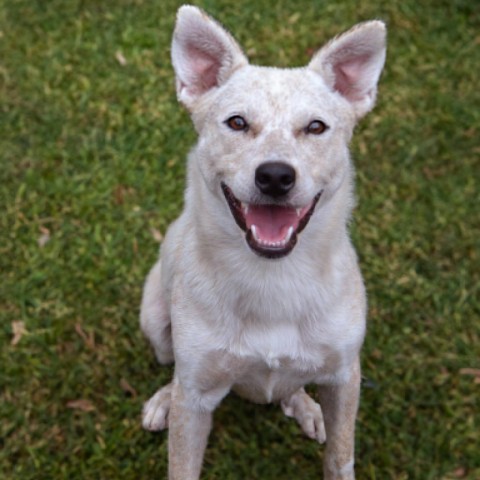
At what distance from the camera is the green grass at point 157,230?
4.79 m

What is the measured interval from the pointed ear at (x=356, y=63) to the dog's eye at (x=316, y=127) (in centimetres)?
35

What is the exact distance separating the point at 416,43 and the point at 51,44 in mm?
3051

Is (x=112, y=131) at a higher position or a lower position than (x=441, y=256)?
higher

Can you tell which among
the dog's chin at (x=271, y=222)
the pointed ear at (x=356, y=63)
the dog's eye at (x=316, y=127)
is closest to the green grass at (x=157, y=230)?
the dog's chin at (x=271, y=222)

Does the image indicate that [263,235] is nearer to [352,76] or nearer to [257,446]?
[352,76]

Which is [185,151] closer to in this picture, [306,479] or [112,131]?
[112,131]

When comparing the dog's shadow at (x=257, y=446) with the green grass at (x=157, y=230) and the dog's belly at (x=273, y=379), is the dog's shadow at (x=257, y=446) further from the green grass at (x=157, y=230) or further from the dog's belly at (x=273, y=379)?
the dog's belly at (x=273, y=379)

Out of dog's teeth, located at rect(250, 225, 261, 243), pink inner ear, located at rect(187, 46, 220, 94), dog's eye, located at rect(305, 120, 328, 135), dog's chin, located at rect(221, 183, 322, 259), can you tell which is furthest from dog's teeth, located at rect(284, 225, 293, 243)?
pink inner ear, located at rect(187, 46, 220, 94)

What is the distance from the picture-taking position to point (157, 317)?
448 centimetres

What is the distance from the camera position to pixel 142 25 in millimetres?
6781

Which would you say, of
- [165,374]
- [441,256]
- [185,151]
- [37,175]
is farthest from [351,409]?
[37,175]

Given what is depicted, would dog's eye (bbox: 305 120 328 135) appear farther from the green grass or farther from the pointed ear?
the green grass

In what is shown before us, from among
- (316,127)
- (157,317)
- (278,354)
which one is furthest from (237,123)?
(157,317)

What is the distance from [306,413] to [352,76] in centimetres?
203
